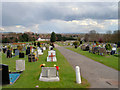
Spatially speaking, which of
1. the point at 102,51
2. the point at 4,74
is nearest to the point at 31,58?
the point at 4,74

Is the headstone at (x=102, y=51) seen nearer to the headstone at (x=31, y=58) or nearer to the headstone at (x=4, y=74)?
the headstone at (x=31, y=58)

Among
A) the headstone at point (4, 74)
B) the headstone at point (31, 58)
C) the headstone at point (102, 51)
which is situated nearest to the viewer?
the headstone at point (4, 74)

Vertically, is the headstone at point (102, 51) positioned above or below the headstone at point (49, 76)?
above

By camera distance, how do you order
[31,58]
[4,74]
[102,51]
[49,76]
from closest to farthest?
1. [4,74]
2. [49,76]
3. [31,58]
4. [102,51]

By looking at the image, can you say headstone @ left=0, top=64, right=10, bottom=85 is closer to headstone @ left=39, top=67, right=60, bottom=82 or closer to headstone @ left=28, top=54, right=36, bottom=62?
headstone @ left=39, top=67, right=60, bottom=82

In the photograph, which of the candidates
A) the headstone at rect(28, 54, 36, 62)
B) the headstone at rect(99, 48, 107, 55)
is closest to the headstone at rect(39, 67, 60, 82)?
the headstone at rect(28, 54, 36, 62)

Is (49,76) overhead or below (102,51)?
below

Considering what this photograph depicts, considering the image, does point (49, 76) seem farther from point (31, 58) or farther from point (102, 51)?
point (102, 51)

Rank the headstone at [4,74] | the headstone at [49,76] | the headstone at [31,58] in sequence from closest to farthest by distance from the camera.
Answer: the headstone at [4,74] < the headstone at [49,76] < the headstone at [31,58]

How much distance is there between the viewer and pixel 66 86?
7.37 metres

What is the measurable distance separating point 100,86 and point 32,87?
3971 millimetres

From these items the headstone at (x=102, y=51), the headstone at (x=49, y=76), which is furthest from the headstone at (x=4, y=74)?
the headstone at (x=102, y=51)

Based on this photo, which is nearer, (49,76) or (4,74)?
(4,74)

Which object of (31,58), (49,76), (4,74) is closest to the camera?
(4,74)
